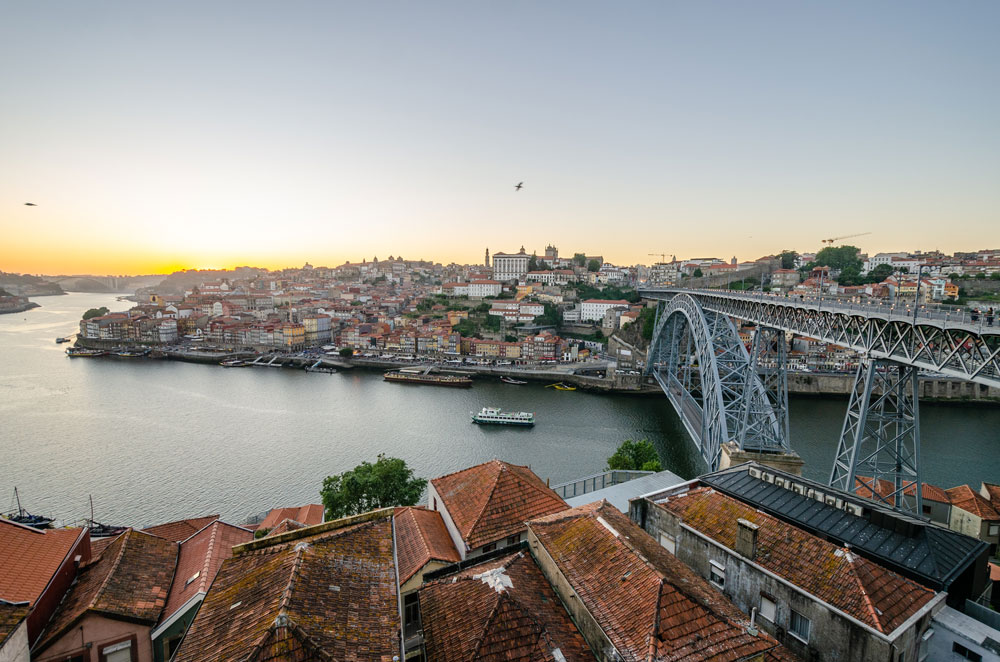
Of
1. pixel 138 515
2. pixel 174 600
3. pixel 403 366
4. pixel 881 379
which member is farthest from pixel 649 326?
pixel 174 600

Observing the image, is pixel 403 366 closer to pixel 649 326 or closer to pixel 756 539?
pixel 649 326

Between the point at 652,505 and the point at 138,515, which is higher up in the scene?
the point at 652,505

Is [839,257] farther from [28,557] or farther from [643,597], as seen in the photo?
[28,557]

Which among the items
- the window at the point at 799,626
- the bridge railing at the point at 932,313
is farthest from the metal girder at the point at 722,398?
the window at the point at 799,626

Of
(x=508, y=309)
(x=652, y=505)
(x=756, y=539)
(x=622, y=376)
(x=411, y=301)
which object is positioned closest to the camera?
(x=756, y=539)

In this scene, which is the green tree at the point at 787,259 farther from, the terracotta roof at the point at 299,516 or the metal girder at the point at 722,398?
the terracotta roof at the point at 299,516
